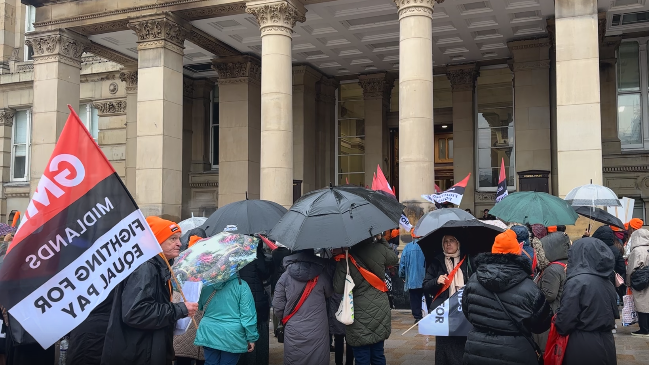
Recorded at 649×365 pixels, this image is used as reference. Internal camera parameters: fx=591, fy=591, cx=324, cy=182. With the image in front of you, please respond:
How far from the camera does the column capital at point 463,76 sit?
973 inches

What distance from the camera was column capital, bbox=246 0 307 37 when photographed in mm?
17406

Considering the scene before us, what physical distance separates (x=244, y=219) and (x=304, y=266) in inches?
83.9

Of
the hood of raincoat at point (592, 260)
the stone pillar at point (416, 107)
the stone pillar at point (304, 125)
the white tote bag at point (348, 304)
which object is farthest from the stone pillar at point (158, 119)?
the hood of raincoat at point (592, 260)

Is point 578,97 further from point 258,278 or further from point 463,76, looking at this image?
point 258,278

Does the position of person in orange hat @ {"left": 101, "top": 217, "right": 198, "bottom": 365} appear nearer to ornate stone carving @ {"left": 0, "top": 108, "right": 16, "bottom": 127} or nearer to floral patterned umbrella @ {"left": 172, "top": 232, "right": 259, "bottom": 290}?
floral patterned umbrella @ {"left": 172, "top": 232, "right": 259, "bottom": 290}

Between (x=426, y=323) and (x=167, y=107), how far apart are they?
14481 mm

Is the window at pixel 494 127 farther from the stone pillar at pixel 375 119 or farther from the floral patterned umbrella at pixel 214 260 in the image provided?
the floral patterned umbrella at pixel 214 260

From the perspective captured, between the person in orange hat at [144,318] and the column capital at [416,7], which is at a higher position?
the column capital at [416,7]

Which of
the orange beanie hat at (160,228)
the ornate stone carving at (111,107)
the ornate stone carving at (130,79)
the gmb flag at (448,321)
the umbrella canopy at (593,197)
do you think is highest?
the ornate stone carving at (130,79)

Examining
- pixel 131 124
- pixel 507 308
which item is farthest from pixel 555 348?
pixel 131 124

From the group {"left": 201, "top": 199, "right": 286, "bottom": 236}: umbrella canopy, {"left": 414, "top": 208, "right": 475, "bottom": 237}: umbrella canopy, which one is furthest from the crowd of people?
{"left": 414, "top": 208, "right": 475, "bottom": 237}: umbrella canopy

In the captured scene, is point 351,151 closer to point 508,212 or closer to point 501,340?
point 508,212

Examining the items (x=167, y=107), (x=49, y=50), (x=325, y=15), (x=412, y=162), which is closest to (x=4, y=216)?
(x=49, y=50)

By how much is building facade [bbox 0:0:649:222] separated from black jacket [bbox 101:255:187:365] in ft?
36.1
